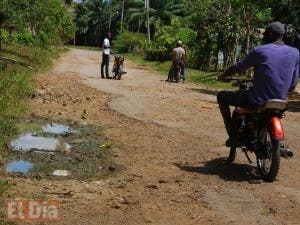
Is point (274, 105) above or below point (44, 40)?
above

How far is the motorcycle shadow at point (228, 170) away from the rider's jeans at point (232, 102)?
412mm

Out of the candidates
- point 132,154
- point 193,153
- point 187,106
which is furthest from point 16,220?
point 187,106

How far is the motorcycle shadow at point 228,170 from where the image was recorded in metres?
6.91

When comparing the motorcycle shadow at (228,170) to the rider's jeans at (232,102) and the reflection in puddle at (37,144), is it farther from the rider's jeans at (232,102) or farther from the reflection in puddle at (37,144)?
the reflection in puddle at (37,144)

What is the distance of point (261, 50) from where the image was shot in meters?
6.68

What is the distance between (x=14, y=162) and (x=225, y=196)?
292 centimetres

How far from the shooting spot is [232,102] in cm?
719

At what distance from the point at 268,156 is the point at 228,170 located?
77 cm

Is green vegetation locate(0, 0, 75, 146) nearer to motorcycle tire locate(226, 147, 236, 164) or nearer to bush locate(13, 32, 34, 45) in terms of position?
bush locate(13, 32, 34, 45)

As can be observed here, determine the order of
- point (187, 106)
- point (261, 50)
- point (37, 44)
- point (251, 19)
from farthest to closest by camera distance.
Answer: point (37, 44) → point (251, 19) → point (187, 106) → point (261, 50)

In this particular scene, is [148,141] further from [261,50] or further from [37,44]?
[37,44]

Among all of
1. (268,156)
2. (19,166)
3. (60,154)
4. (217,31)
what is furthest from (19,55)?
(268,156)

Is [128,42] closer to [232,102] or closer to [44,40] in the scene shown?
[44,40]

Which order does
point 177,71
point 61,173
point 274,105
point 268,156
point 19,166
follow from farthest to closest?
point 177,71 < point 19,166 < point 61,173 < point 268,156 < point 274,105
